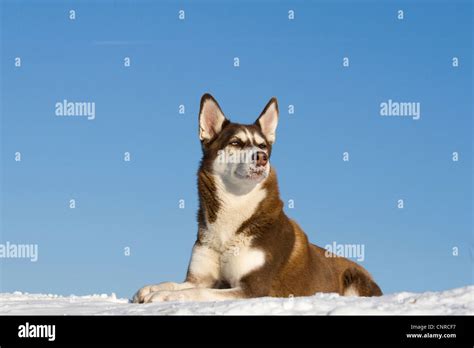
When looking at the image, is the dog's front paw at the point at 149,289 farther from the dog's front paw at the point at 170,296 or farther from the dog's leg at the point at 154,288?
the dog's front paw at the point at 170,296

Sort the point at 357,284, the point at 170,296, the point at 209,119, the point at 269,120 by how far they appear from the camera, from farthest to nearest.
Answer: the point at 357,284 → the point at 269,120 → the point at 209,119 → the point at 170,296

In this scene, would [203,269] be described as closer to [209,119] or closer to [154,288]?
[154,288]

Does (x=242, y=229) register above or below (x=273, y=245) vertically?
above

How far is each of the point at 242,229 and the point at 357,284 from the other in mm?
2947

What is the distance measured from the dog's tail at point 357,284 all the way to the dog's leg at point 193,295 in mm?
3039

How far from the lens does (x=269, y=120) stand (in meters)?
13.4

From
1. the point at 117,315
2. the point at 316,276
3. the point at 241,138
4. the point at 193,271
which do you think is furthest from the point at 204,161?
the point at 117,315

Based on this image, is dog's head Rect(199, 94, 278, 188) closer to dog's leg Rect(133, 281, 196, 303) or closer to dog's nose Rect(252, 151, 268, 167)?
dog's nose Rect(252, 151, 268, 167)

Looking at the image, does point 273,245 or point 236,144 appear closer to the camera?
point 273,245

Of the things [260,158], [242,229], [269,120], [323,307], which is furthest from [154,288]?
[269,120]

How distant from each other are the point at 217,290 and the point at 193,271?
3.89 feet

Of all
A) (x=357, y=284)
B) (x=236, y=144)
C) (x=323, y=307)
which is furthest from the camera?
(x=357, y=284)

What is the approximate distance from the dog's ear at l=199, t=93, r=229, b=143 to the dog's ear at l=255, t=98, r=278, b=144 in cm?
73
